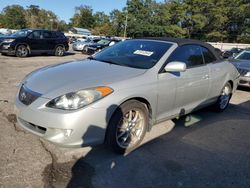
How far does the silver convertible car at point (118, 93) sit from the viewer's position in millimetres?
3199

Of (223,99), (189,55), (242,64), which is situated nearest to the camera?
(189,55)

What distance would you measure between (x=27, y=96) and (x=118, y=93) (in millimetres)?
1147

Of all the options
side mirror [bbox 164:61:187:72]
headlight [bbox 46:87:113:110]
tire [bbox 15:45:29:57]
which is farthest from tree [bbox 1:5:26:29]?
headlight [bbox 46:87:113:110]

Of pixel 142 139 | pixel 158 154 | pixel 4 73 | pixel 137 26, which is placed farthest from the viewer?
pixel 137 26

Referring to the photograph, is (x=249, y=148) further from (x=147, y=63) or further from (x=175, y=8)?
(x=175, y=8)

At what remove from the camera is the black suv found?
14547 millimetres

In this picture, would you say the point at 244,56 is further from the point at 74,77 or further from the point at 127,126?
the point at 74,77

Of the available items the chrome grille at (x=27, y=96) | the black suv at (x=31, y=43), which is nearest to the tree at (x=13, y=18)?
the black suv at (x=31, y=43)

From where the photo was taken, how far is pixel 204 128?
5.02 meters

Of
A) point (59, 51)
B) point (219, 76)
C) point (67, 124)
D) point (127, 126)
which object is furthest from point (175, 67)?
point (59, 51)

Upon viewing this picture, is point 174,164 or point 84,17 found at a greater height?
point 84,17

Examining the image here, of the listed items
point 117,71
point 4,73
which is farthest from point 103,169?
point 4,73

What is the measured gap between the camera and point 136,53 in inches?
177

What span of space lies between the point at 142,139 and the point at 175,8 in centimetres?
6179
